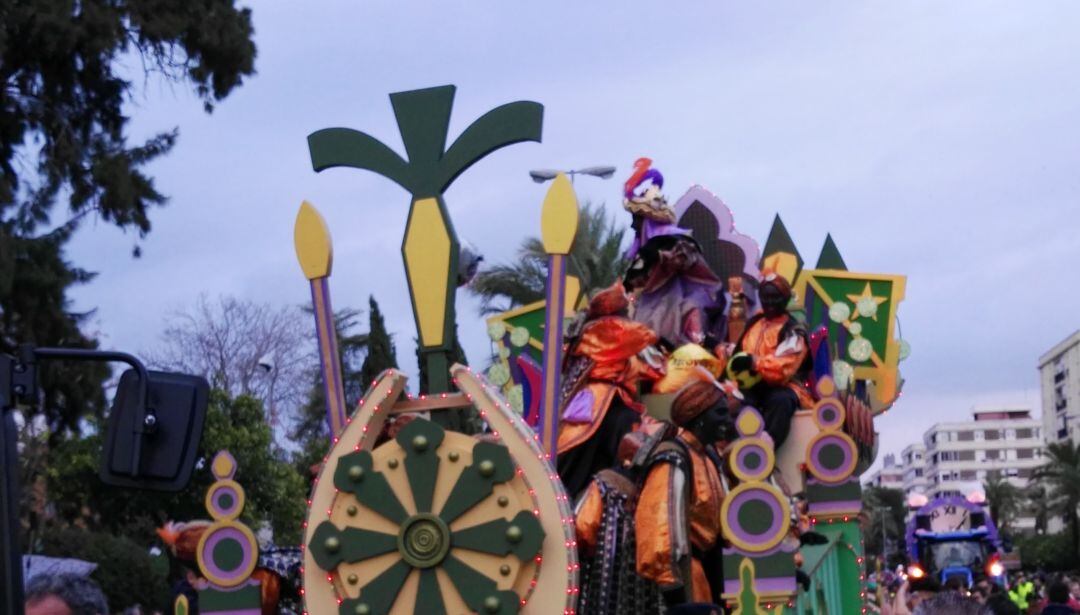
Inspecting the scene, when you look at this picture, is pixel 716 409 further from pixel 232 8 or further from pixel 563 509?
pixel 232 8

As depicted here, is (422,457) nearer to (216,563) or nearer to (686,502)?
(686,502)

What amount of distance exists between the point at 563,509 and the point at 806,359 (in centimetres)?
367

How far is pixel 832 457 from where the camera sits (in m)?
9.02

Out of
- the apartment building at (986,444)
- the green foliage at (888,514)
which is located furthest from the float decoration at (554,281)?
the apartment building at (986,444)

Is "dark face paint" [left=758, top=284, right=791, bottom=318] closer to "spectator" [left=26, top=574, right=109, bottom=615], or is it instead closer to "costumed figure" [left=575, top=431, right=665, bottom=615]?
"costumed figure" [left=575, top=431, right=665, bottom=615]

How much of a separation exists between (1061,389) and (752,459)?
10034 cm

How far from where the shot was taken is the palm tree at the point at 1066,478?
195ft

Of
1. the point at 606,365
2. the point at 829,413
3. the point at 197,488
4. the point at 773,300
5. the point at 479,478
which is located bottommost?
the point at 479,478

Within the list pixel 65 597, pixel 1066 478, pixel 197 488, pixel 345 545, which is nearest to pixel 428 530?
pixel 345 545

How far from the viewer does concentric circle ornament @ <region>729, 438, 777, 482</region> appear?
7.54 metres

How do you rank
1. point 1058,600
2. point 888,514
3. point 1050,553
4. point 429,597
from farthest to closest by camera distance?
1. point 888,514
2. point 1050,553
3. point 1058,600
4. point 429,597

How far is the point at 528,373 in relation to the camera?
10898 mm

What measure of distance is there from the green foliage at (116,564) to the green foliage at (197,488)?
513cm

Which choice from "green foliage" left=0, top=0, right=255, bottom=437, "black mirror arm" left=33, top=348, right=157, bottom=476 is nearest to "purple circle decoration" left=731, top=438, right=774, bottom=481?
"black mirror arm" left=33, top=348, right=157, bottom=476
